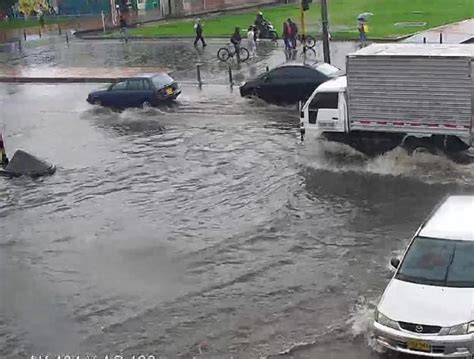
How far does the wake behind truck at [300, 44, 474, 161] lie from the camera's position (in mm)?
Result: 19141

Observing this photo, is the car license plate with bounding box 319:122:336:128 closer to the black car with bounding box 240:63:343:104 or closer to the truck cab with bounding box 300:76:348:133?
the truck cab with bounding box 300:76:348:133

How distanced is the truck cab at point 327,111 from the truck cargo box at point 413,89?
27 centimetres

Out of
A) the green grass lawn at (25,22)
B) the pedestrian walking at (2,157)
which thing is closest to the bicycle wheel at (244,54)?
the pedestrian walking at (2,157)

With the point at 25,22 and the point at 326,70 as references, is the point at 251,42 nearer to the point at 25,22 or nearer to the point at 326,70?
the point at 326,70

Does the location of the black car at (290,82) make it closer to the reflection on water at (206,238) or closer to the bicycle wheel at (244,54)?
the reflection on water at (206,238)

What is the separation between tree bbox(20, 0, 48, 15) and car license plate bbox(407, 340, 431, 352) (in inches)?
2150

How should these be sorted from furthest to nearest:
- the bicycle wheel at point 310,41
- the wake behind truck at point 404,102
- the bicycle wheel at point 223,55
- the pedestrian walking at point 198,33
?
the pedestrian walking at point 198,33 → the bicycle wheel at point 310,41 → the bicycle wheel at point 223,55 → the wake behind truck at point 404,102

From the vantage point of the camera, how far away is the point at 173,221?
17.6 m

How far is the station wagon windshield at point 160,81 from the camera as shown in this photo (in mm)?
28411

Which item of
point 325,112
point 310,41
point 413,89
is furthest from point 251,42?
point 413,89

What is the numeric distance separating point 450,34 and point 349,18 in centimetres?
1036

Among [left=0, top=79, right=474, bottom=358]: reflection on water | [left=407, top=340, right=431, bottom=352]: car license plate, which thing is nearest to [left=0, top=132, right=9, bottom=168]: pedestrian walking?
[left=0, top=79, right=474, bottom=358]: reflection on water

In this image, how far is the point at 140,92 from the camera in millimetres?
28328

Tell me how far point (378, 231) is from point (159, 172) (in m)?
6.90
